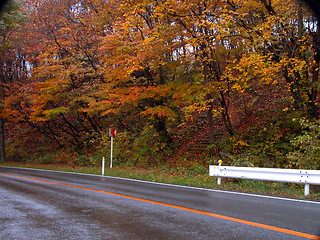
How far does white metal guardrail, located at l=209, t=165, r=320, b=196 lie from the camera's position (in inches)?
309

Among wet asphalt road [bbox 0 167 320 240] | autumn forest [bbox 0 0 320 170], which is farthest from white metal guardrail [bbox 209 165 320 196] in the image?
autumn forest [bbox 0 0 320 170]

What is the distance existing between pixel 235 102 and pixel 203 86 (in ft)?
19.0

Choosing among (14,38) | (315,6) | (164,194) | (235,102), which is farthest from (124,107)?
(14,38)

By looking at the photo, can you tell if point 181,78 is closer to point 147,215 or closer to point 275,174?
point 275,174

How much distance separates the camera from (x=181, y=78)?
1545 centimetres

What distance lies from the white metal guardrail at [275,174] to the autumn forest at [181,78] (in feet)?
4.98

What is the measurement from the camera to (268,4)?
1249 centimetres

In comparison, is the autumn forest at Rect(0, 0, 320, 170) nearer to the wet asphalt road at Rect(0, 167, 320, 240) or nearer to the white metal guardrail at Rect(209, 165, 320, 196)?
the white metal guardrail at Rect(209, 165, 320, 196)

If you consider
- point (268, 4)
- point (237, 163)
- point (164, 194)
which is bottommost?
point (164, 194)

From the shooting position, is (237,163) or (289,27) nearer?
(237,163)

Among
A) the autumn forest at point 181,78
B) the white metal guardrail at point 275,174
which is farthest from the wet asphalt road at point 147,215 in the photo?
the autumn forest at point 181,78

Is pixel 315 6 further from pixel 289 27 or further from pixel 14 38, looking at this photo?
pixel 14 38

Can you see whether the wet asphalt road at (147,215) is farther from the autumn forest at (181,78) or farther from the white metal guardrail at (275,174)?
the autumn forest at (181,78)

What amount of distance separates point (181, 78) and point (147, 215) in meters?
10.5
